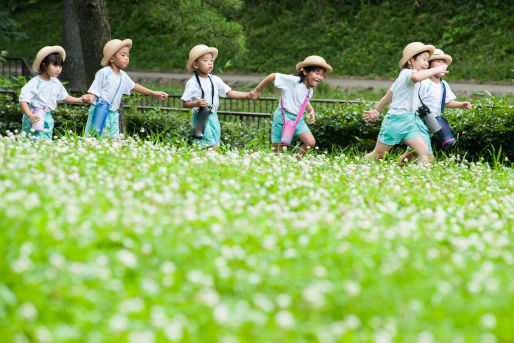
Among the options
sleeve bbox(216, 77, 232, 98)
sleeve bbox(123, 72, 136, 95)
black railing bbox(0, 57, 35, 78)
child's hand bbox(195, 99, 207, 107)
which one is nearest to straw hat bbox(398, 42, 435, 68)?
sleeve bbox(216, 77, 232, 98)

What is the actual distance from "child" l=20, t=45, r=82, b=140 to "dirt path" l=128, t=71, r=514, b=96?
11.9 metres

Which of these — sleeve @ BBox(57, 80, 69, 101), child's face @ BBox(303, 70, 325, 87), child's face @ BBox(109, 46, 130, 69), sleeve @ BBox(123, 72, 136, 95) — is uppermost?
child's face @ BBox(109, 46, 130, 69)

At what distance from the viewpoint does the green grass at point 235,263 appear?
2838mm

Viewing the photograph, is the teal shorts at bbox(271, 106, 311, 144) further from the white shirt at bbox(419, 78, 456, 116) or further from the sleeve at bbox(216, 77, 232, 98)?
the white shirt at bbox(419, 78, 456, 116)

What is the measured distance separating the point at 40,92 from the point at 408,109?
14.5 feet

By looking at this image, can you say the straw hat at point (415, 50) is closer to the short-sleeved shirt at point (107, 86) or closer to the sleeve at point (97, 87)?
the short-sleeved shirt at point (107, 86)

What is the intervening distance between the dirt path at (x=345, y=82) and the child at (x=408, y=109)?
956 cm

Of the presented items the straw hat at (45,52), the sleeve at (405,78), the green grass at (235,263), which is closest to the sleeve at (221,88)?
the straw hat at (45,52)

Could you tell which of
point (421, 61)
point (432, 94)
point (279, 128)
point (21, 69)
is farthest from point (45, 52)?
point (21, 69)

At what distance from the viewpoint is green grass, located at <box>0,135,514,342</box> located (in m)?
2.84

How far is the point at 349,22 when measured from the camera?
24438 mm

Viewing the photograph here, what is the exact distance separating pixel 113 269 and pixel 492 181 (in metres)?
4.49

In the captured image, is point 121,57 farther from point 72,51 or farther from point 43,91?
point 72,51

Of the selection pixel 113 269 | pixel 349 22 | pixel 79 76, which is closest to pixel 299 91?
pixel 113 269
